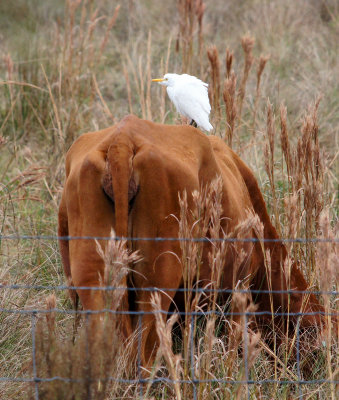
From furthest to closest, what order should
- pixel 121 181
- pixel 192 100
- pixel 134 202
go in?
pixel 192 100
pixel 134 202
pixel 121 181

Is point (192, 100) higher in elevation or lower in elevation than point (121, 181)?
higher

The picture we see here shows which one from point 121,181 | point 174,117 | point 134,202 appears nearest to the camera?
point 121,181

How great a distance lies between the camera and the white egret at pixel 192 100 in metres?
4.14

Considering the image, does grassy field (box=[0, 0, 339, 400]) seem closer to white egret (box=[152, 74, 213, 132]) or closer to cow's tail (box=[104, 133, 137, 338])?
white egret (box=[152, 74, 213, 132])

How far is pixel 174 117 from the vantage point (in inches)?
222

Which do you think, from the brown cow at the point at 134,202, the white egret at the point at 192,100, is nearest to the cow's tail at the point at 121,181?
the brown cow at the point at 134,202

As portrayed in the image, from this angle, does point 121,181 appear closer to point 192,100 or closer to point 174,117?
point 192,100

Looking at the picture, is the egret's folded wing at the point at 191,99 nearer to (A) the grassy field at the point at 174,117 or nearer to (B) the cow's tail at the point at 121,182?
(A) the grassy field at the point at 174,117

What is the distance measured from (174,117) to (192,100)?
1438mm

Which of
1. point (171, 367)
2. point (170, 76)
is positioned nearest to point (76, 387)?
point (171, 367)

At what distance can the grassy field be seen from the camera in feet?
9.36

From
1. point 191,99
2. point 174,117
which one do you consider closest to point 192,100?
point 191,99

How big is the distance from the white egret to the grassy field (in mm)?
134

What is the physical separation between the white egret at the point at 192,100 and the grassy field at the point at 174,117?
13cm
